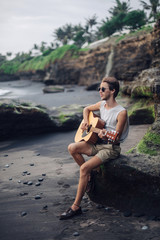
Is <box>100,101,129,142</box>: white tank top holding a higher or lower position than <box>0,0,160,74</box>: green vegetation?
lower

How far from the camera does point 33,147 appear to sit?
844 centimetres

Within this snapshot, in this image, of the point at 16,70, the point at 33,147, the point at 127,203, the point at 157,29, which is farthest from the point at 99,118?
the point at 16,70

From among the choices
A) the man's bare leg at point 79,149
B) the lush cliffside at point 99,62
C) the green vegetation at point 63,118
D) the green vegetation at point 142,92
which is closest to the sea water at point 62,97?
the green vegetation at point 63,118

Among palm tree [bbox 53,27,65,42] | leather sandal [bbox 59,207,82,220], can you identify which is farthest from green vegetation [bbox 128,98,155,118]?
palm tree [bbox 53,27,65,42]

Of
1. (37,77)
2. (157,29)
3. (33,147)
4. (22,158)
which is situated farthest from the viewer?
(37,77)

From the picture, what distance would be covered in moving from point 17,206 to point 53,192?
72 centimetres

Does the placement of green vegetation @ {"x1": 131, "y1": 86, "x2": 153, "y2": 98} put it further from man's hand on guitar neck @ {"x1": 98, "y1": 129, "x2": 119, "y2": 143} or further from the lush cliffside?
the lush cliffside

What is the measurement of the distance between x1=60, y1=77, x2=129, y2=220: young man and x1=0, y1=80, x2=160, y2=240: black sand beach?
32 centimetres

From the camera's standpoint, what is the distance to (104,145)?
13.1ft

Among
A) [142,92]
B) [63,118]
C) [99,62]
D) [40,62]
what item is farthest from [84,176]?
[40,62]

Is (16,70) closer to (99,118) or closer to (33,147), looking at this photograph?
(33,147)

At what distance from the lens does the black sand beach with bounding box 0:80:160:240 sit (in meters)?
3.24

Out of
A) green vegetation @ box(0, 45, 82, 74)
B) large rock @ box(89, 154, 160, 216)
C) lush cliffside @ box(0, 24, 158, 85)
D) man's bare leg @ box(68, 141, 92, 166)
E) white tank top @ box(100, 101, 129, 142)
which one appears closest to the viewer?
large rock @ box(89, 154, 160, 216)

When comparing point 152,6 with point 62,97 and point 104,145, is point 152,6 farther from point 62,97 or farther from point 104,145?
point 104,145
